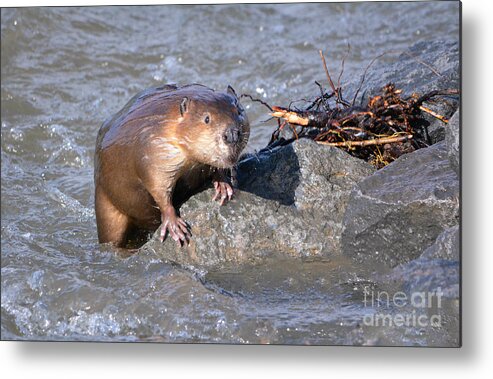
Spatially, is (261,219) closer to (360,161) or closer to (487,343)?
(360,161)

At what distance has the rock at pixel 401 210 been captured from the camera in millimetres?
4676

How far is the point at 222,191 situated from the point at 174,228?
31 centimetres

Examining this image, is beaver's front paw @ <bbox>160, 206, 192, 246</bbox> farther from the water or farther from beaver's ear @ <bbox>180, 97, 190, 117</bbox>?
beaver's ear @ <bbox>180, 97, 190, 117</bbox>

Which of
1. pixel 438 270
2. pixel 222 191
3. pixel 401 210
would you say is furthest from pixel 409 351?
pixel 222 191

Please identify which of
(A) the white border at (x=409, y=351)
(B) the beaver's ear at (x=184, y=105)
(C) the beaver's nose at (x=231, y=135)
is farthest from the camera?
(B) the beaver's ear at (x=184, y=105)

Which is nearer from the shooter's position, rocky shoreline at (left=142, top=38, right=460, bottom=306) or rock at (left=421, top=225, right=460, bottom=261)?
rock at (left=421, top=225, right=460, bottom=261)

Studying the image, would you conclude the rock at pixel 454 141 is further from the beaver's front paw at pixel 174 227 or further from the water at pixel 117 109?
the beaver's front paw at pixel 174 227

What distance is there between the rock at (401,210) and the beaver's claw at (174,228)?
31.9 inches

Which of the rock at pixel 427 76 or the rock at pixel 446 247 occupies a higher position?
the rock at pixel 427 76

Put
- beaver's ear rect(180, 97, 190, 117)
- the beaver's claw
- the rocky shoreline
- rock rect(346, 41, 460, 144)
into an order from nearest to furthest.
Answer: beaver's ear rect(180, 97, 190, 117), the rocky shoreline, the beaver's claw, rock rect(346, 41, 460, 144)

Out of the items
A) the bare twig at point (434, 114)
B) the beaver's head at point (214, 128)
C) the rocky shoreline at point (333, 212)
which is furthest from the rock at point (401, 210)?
the beaver's head at point (214, 128)

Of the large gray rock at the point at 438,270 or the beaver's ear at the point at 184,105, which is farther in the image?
the beaver's ear at the point at 184,105

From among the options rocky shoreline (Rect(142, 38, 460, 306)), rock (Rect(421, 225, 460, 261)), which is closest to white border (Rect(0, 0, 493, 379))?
rock (Rect(421, 225, 460, 261))

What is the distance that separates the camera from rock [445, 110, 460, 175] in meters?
4.62
